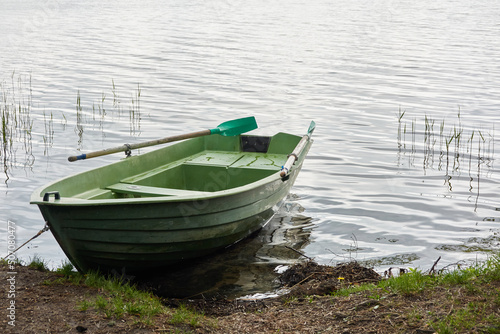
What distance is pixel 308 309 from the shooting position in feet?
15.5

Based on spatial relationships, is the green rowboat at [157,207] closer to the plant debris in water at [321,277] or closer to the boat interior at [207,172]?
the boat interior at [207,172]

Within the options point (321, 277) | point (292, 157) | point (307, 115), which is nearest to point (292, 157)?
point (292, 157)

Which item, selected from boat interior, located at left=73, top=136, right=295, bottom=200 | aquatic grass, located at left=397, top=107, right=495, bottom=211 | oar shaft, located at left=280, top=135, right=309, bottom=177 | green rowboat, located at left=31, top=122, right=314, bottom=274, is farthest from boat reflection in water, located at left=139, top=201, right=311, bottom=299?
aquatic grass, located at left=397, top=107, right=495, bottom=211

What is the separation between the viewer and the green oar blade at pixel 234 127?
8484 mm

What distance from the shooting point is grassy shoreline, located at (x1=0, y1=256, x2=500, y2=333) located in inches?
160

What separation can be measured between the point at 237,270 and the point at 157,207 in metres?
1.47

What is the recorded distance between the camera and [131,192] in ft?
21.3

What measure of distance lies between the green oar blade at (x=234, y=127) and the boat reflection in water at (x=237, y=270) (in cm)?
160

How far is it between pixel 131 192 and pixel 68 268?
50.3 inches

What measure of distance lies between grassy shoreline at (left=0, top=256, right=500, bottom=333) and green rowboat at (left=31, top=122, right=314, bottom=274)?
402 mm

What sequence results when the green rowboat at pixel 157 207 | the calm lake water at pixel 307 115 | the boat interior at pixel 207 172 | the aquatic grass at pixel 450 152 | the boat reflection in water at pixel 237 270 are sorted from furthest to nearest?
the aquatic grass at pixel 450 152
the calm lake water at pixel 307 115
the boat interior at pixel 207 172
the boat reflection in water at pixel 237 270
the green rowboat at pixel 157 207

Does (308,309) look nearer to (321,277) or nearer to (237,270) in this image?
(321,277)

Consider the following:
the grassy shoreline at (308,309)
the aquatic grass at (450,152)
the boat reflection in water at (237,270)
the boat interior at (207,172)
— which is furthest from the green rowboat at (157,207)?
the aquatic grass at (450,152)

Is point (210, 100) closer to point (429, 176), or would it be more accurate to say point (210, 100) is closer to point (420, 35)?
point (429, 176)
